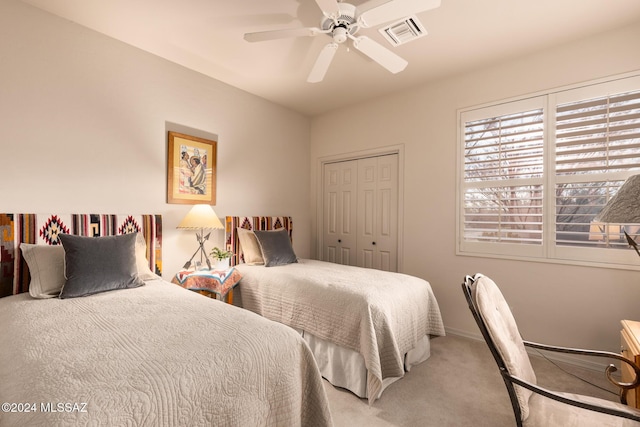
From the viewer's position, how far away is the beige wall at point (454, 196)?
8.04ft

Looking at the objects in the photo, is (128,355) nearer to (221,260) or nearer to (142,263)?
(142,263)

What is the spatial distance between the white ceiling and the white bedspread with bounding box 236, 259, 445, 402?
213cm

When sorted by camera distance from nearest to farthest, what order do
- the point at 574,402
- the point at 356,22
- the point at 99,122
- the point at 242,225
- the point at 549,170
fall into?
the point at 574,402, the point at 356,22, the point at 99,122, the point at 549,170, the point at 242,225

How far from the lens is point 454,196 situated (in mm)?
3240

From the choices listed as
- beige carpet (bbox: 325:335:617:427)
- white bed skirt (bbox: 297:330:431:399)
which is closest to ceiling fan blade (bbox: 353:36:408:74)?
white bed skirt (bbox: 297:330:431:399)

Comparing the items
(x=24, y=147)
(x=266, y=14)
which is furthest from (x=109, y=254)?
(x=266, y=14)

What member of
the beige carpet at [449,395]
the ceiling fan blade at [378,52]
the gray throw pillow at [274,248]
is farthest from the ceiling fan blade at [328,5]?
the beige carpet at [449,395]

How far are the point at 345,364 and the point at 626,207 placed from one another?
6.08 feet

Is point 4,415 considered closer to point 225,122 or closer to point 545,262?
point 225,122

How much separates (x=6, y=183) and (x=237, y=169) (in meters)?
2.01

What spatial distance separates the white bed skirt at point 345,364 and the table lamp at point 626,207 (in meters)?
1.63

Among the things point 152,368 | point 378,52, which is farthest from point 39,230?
point 378,52

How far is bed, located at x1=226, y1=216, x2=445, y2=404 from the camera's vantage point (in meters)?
2.07

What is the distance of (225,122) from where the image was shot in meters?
3.53
